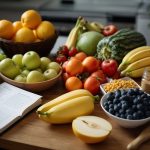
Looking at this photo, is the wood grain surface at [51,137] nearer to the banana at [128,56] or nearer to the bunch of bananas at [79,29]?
the banana at [128,56]

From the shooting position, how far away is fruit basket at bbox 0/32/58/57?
4.26 ft

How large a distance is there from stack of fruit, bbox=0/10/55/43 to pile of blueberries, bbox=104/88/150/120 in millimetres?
509

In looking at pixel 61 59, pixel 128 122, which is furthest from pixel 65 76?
pixel 128 122

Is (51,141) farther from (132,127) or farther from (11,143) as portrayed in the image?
(132,127)

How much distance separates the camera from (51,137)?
2.96ft

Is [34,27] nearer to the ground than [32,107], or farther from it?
farther from it

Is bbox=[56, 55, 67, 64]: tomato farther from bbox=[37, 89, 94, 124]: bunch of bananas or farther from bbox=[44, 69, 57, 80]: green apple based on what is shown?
bbox=[37, 89, 94, 124]: bunch of bananas

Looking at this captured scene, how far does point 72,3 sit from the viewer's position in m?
2.86

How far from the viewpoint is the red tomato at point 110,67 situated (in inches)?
47.6

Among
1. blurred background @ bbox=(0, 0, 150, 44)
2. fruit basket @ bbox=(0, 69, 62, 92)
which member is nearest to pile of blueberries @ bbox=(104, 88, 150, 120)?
fruit basket @ bbox=(0, 69, 62, 92)

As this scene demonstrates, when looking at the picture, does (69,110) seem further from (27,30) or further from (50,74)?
(27,30)

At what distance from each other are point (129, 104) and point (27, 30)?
1.98 feet

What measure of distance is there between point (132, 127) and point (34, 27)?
67 cm

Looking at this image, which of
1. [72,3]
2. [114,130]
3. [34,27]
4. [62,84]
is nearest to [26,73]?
[62,84]
